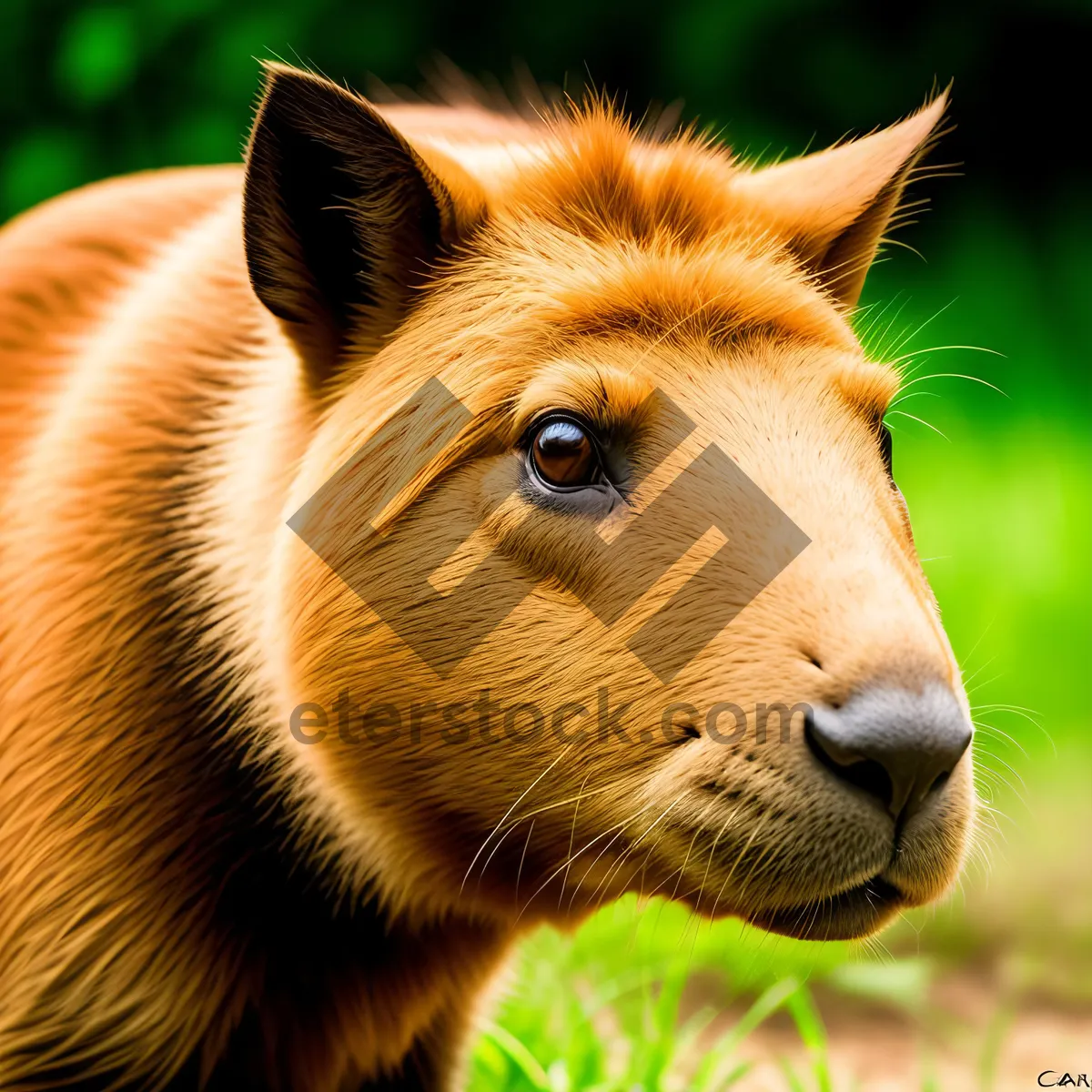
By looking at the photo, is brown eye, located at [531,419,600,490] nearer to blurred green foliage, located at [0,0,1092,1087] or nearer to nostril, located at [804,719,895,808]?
nostril, located at [804,719,895,808]

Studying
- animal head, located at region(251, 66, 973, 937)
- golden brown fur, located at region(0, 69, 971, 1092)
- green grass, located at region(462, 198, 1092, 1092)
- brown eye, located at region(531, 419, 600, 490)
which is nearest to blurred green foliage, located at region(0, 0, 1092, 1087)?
green grass, located at region(462, 198, 1092, 1092)

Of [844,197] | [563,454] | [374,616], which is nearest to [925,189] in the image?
[844,197]

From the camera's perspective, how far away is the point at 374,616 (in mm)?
2518

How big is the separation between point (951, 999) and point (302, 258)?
11.2 ft

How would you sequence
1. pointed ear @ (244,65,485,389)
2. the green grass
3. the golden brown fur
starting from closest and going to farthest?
1. the golden brown fur
2. pointed ear @ (244,65,485,389)
3. the green grass

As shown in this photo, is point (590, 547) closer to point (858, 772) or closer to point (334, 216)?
point (858, 772)

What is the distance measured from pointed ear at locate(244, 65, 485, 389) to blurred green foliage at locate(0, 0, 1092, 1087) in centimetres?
224

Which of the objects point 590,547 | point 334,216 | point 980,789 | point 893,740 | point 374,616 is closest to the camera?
point 893,740

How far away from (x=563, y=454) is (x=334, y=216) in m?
0.69

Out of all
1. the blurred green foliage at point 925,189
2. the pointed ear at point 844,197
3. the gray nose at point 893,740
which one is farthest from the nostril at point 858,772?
the blurred green foliage at point 925,189

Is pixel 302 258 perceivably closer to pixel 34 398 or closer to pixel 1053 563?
pixel 34 398

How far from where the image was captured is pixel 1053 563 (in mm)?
7117

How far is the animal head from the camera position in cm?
222

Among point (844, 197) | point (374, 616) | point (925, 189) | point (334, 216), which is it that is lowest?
point (374, 616)
